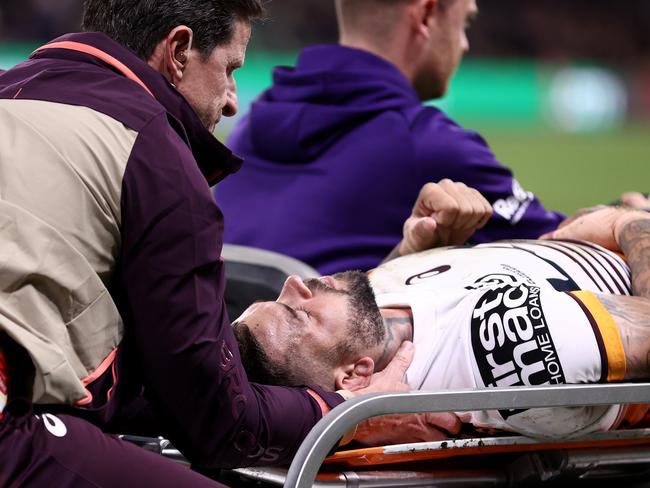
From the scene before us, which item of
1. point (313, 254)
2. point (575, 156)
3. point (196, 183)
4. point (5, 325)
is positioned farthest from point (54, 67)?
point (575, 156)

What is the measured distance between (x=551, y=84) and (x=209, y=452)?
66.4 feet

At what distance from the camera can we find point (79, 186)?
2.18 metres

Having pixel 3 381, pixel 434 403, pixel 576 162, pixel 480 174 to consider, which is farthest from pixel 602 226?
pixel 576 162

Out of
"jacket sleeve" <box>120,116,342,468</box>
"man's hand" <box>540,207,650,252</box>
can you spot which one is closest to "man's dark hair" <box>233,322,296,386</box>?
"jacket sleeve" <box>120,116,342,468</box>

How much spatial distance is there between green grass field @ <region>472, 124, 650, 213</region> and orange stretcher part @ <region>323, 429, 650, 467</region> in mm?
9121

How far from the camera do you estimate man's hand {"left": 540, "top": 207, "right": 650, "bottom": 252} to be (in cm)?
335

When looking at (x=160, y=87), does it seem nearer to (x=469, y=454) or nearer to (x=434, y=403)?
(x=434, y=403)

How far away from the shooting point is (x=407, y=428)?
9.24 feet

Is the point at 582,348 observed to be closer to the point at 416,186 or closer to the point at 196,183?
Result: the point at 196,183

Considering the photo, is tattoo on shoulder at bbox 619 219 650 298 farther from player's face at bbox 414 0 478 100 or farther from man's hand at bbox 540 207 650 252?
player's face at bbox 414 0 478 100

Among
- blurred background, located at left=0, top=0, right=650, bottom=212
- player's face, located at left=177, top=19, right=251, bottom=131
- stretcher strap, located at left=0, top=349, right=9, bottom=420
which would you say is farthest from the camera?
blurred background, located at left=0, top=0, right=650, bottom=212

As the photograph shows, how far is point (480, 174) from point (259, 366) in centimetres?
141

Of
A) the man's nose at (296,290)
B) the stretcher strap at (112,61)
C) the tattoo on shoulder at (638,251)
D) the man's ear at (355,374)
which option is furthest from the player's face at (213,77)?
the tattoo on shoulder at (638,251)

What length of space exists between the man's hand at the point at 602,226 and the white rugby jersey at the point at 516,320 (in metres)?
0.08
